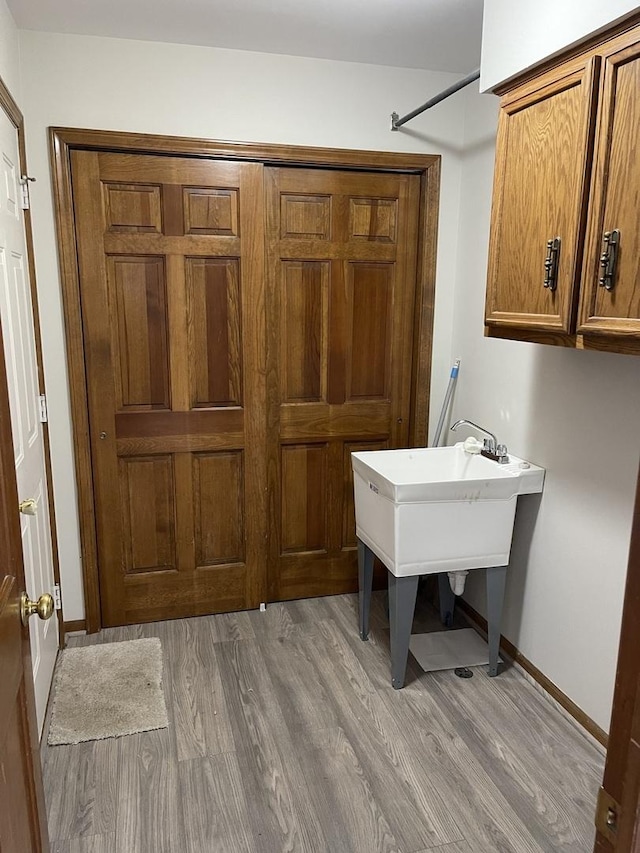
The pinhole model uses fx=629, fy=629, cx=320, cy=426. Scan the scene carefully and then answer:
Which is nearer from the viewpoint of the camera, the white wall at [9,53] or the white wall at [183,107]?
the white wall at [9,53]

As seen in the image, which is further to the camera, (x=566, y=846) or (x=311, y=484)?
(x=311, y=484)

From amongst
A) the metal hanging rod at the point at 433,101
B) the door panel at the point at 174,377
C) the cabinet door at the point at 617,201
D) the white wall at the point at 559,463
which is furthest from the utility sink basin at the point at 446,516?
the metal hanging rod at the point at 433,101

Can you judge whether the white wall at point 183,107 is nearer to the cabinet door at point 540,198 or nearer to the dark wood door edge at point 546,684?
the cabinet door at point 540,198

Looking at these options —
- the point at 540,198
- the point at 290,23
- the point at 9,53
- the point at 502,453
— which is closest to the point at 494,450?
the point at 502,453

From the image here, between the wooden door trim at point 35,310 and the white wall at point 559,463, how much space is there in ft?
6.19

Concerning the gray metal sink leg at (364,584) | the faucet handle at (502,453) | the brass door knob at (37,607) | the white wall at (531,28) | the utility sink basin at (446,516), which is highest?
the white wall at (531,28)

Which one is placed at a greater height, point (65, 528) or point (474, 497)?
point (474, 497)

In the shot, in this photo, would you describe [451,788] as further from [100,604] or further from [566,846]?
[100,604]

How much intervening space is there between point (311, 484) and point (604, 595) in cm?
146

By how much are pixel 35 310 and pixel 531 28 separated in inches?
78.9

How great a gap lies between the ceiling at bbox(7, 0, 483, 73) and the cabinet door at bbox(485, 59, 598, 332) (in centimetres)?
60

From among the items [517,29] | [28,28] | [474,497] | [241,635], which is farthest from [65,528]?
[517,29]

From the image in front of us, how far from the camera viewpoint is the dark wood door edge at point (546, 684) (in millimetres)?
2205

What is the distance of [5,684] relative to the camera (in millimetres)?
1066
